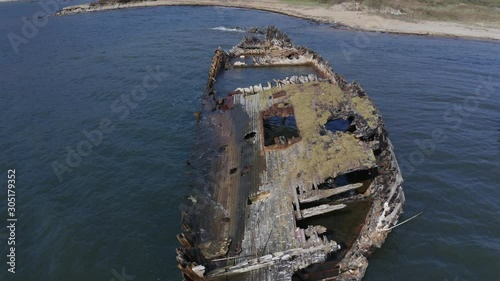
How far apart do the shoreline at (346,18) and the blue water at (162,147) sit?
17.2ft

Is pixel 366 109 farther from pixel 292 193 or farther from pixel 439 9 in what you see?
pixel 439 9

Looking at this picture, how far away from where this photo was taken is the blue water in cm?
1709

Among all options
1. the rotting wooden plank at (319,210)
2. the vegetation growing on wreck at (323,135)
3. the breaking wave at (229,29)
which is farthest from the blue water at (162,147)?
the breaking wave at (229,29)

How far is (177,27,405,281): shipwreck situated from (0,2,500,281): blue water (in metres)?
2.14

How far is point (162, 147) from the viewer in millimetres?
25531

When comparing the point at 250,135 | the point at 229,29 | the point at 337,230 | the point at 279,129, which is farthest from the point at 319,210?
the point at 229,29

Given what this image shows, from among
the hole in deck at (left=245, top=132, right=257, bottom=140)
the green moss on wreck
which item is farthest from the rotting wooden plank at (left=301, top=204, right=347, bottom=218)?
the hole in deck at (left=245, top=132, right=257, bottom=140)

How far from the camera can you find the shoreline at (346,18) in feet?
188

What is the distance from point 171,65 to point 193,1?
47.3m

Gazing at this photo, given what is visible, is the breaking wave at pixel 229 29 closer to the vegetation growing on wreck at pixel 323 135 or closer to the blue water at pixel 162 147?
the blue water at pixel 162 147

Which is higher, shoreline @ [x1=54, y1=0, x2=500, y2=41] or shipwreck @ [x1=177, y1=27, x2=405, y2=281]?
shoreline @ [x1=54, y1=0, x2=500, y2=41]

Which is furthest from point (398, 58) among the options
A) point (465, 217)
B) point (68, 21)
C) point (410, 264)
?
point (68, 21)

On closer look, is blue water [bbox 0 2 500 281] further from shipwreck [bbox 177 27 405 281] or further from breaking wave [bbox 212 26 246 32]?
breaking wave [bbox 212 26 246 32]

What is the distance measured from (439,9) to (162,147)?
6873 cm
